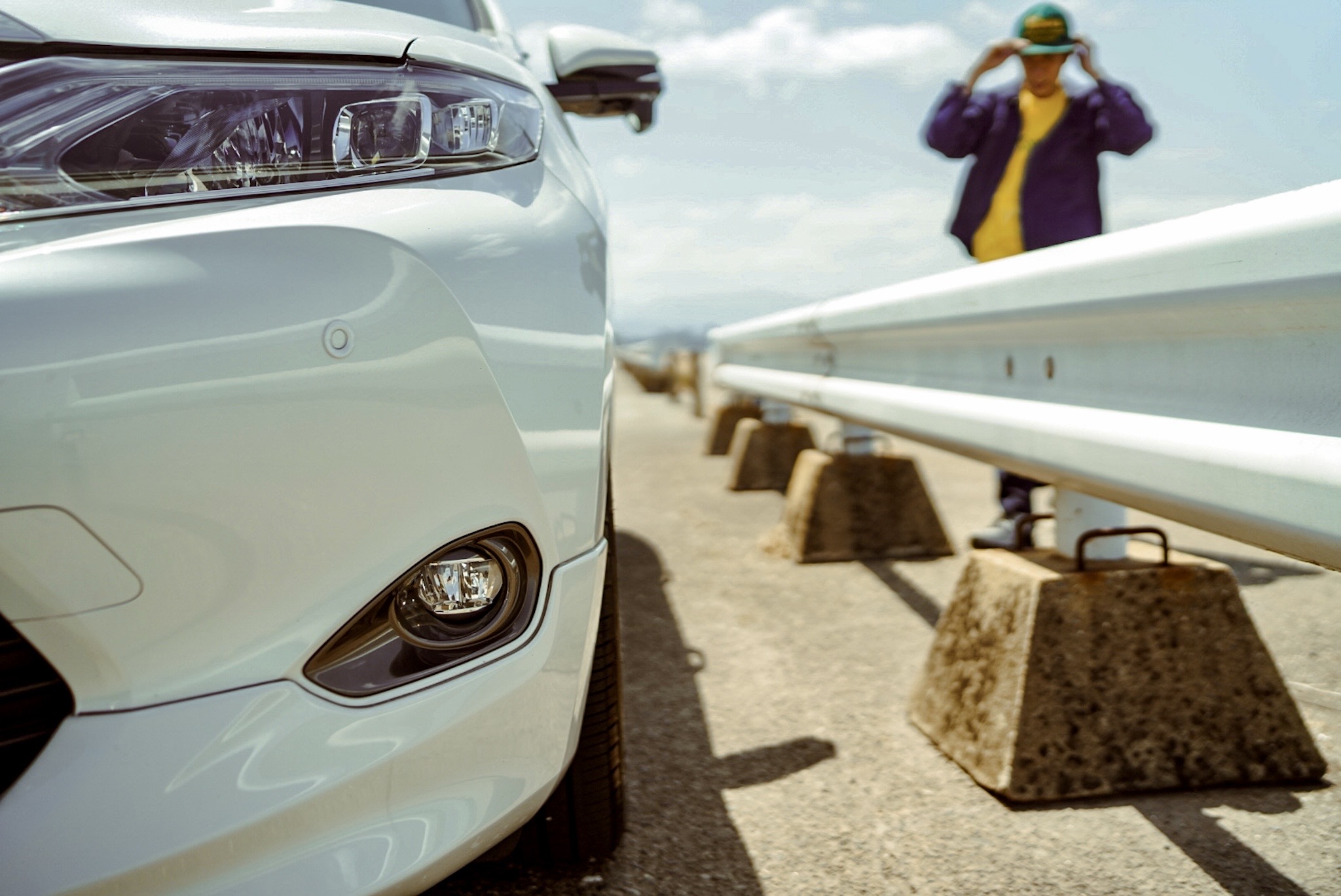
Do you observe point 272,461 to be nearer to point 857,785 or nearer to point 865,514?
point 857,785

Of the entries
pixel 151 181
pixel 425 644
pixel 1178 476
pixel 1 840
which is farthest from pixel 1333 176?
pixel 1 840

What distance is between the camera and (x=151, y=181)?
3.75 ft

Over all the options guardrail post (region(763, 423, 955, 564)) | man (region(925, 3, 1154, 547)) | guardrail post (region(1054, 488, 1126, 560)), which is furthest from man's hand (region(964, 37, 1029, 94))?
guardrail post (region(1054, 488, 1126, 560))

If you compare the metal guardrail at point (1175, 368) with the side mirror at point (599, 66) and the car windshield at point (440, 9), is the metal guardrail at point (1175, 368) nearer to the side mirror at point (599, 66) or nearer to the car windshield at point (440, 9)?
the side mirror at point (599, 66)

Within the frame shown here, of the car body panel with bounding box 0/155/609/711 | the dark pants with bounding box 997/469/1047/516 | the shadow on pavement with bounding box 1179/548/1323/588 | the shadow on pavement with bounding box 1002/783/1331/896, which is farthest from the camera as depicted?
the dark pants with bounding box 997/469/1047/516

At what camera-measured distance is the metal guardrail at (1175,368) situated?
1117mm

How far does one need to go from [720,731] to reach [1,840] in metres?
1.60

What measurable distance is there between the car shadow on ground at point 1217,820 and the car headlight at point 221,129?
1.59m

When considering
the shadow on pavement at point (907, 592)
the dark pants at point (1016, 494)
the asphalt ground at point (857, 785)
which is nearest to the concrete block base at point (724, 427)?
the shadow on pavement at point (907, 592)

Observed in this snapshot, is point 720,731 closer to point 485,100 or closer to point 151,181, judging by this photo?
point 485,100

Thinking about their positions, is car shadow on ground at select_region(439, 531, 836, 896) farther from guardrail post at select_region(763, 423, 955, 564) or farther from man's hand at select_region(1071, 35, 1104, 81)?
man's hand at select_region(1071, 35, 1104, 81)

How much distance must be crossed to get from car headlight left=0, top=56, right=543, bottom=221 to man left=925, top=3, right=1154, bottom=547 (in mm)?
2640

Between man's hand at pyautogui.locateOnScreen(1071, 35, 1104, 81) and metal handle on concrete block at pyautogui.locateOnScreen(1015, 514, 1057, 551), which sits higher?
man's hand at pyautogui.locateOnScreen(1071, 35, 1104, 81)

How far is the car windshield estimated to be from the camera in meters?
1.94
